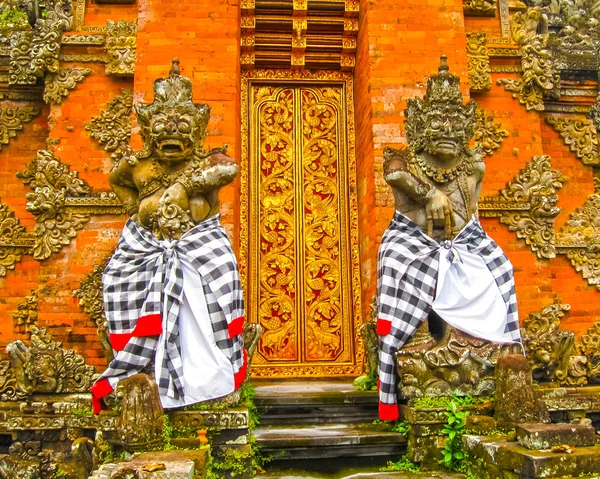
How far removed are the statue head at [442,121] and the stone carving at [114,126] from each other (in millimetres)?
3894

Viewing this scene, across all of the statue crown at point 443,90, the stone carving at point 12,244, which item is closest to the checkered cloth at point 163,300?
the statue crown at point 443,90

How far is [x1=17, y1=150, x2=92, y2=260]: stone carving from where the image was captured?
291 inches

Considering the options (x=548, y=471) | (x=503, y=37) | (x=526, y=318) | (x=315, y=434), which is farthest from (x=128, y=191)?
(x=503, y=37)

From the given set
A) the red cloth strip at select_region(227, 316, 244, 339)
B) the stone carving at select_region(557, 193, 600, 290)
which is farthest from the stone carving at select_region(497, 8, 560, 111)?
the red cloth strip at select_region(227, 316, 244, 339)

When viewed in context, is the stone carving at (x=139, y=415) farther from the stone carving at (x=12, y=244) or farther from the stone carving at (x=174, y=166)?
the stone carving at (x=12, y=244)

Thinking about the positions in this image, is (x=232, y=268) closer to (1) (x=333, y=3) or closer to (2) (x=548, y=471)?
(2) (x=548, y=471)

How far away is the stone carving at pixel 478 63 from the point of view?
8.30 meters

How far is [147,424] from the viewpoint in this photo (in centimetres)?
400

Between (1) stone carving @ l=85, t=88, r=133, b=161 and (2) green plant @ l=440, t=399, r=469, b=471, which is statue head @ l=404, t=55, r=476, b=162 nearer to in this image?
(2) green plant @ l=440, t=399, r=469, b=471

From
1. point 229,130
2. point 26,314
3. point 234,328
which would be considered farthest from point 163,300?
point 26,314

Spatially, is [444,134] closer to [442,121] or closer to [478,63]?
[442,121]

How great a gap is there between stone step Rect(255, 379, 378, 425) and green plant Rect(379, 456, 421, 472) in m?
0.91

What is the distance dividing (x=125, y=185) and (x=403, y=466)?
11.5 feet

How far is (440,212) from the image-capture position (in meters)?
5.48
